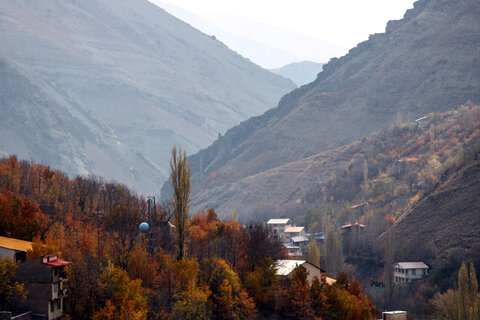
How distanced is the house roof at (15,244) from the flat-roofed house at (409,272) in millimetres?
48198

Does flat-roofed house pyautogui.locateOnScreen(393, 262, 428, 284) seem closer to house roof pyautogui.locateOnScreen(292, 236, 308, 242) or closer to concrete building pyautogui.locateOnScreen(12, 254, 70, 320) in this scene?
house roof pyautogui.locateOnScreen(292, 236, 308, 242)

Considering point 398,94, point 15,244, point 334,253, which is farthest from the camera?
point 398,94

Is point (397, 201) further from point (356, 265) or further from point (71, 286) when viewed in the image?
point (71, 286)

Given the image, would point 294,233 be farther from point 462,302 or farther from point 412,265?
point 462,302

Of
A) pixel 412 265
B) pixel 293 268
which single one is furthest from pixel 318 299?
pixel 412 265

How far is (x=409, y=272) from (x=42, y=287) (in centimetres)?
5361

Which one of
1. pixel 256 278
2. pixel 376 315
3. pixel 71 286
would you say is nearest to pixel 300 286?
pixel 256 278

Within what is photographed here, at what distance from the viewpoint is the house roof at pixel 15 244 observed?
48062 millimetres

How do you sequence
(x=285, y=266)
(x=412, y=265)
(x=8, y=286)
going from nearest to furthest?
(x=8, y=286) < (x=285, y=266) < (x=412, y=265)

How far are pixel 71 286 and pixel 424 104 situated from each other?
141 meters

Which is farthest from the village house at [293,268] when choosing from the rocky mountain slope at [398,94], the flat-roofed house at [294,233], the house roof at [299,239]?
the rocky mountain slope at [398,94]

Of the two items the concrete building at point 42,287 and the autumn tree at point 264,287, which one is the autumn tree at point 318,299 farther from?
the concrete building at point 42,287

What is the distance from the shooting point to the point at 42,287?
142 ft

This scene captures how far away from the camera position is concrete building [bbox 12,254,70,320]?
43062mm
